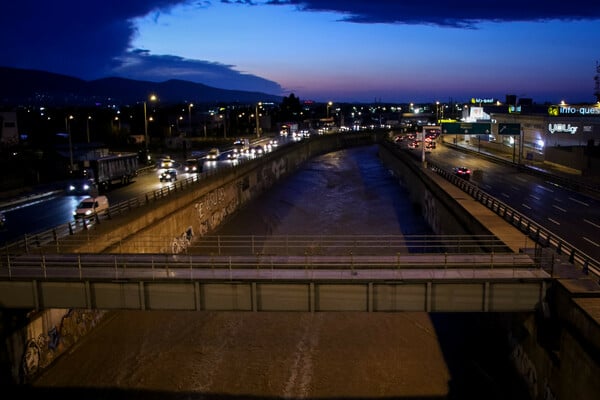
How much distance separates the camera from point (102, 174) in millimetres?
49719

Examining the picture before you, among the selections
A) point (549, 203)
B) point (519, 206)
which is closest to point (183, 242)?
point (519, 206)

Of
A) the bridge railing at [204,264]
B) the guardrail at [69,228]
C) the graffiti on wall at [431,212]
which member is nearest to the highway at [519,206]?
Result: the guardrail at [69,228]

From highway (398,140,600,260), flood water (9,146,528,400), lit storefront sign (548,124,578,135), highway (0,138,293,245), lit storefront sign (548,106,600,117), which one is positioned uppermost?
lit storefront sign (548,106,600,117)

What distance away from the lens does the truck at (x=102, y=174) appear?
162ft

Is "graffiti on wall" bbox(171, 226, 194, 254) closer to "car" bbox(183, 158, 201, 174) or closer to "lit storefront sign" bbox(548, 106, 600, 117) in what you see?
"car" bbox(183, 158, 201, 174)

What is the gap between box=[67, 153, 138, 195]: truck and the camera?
49281mm

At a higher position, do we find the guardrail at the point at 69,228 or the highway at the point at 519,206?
the guardrail at the point at 69,228

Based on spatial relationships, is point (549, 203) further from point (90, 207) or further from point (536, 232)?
point (90, 207)

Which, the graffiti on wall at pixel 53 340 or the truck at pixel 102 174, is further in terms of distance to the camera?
the truck at pixel 102 174

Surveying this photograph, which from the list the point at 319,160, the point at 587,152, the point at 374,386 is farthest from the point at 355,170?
the point at 374,386

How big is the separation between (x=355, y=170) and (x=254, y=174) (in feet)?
135

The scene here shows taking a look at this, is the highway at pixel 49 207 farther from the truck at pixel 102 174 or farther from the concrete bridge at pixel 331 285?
the concrete bridge at pixel 331 285

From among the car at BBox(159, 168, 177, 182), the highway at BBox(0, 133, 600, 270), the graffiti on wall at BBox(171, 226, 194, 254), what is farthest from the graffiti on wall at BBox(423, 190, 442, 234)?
the car at BBox(159, 168, 177, 182)

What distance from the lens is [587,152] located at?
199 feet
